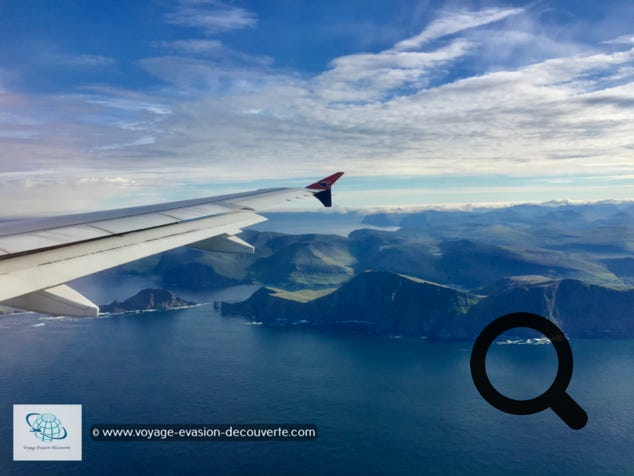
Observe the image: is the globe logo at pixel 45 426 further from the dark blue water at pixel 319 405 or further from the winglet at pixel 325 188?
the dark blue water at pixel 319 405

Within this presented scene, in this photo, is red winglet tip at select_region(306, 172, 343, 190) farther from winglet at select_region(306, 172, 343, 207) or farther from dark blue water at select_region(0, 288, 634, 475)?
dark blue water at select_region(0, 288, 634, 475)

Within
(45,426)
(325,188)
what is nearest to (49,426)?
(45,426)

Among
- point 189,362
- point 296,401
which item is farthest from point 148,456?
point 189,362

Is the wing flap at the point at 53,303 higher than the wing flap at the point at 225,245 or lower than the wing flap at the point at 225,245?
A: lower

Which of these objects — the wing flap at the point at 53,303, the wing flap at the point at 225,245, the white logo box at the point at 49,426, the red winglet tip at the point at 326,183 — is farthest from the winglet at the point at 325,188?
the white logo box at the point at 49,426

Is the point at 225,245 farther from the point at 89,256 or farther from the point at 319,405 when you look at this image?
the point at 319,405
